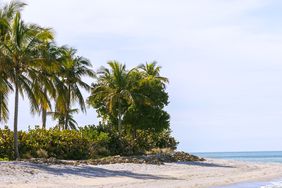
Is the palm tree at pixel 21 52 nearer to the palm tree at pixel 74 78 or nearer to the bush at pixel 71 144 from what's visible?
the bush at pixel 71 144

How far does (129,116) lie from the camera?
151 feet

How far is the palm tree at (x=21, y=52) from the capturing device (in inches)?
1118

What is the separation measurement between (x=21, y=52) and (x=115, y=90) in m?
17.5

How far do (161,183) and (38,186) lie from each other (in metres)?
5.94

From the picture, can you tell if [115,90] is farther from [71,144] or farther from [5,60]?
[5,60]

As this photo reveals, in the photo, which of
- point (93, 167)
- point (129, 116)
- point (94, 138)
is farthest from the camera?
point (129, 116)

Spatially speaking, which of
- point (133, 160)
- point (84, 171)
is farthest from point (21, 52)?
point (133, 160)

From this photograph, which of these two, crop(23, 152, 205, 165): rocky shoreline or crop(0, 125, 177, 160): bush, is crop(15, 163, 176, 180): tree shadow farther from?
crop(0, 125, 177, 160): bush

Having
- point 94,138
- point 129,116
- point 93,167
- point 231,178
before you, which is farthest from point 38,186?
point 129,116

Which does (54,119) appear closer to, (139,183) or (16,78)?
(16,78)

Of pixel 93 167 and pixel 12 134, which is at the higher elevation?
pixel 12 134

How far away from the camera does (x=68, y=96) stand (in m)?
43.4

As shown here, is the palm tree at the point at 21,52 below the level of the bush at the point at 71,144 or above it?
above

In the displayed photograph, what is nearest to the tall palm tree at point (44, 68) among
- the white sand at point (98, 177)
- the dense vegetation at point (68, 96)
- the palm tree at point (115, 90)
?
the dense vegetation at point (68, 96)
